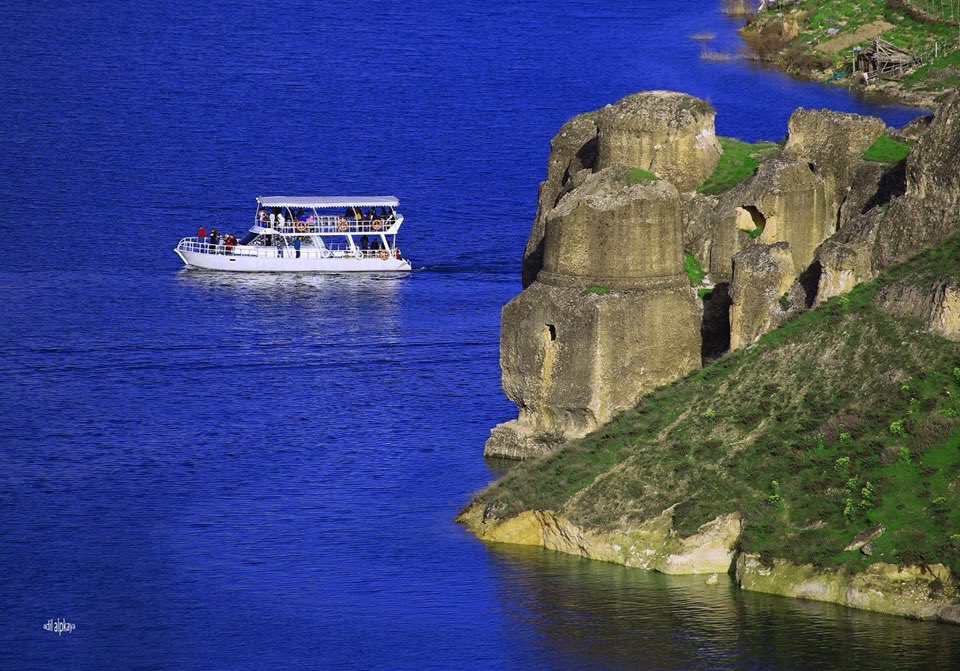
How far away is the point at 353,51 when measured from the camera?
160 metres

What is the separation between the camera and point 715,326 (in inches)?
2297

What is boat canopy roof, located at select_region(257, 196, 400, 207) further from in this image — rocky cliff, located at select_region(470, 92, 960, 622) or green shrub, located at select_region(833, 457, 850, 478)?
green shrub, located at select_region(833, 457, 850, 478)

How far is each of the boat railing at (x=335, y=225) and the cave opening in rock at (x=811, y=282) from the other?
138 ft

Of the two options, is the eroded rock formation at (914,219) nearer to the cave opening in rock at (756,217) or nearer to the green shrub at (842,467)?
the cave opening in rock at (756,217)

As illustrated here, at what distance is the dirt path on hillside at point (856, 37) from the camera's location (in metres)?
136

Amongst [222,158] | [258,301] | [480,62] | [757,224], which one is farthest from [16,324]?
[480,62]

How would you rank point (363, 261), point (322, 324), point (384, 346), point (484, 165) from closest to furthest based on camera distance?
point (384, 346) → point (322, 324) → point (363, 261) → point (484, 165)

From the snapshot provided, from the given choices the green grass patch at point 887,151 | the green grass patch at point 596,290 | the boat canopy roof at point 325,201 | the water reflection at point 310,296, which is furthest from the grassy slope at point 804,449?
the boat canopy roof at point 325,201

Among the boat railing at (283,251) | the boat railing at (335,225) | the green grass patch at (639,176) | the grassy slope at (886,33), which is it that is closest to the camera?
the green grass patch at (639,176)

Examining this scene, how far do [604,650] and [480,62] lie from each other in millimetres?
109852

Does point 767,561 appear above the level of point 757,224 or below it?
below

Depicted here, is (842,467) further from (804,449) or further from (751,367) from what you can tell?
(751,367)

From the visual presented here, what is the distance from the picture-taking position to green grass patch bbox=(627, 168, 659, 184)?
2223 inches

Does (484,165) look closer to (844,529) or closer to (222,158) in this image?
(222,158)
